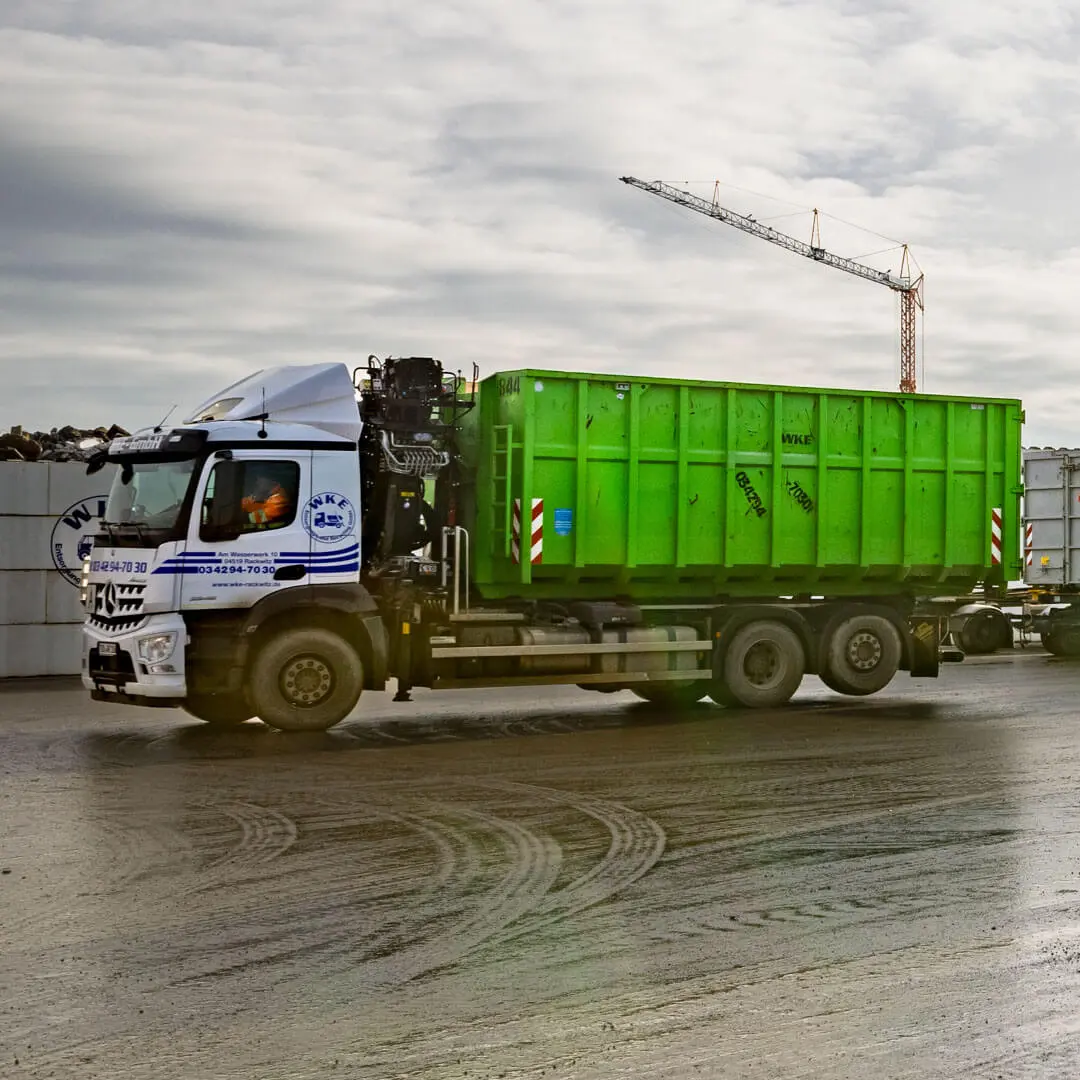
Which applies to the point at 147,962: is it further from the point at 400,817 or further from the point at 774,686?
the point at 774,686

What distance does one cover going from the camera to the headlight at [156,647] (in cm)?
1340

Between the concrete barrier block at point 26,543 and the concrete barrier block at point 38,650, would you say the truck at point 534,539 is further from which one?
the concrete barrier block at point 38,650

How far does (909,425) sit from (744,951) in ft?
38.5

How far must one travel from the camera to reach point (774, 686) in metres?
16.7

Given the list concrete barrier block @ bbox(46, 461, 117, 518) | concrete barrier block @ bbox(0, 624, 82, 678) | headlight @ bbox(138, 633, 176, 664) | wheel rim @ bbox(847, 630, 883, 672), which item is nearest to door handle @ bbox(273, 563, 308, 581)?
headlight @ bbox(138, 633, 176, 664)

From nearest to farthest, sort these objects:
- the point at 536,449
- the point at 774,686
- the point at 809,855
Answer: the point at 809,855, the point at 536,449, the point at 774,686

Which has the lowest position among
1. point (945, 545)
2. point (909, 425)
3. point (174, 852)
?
point (174, 852)

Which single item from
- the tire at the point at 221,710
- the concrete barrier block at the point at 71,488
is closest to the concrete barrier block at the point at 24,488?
the concrete barrier block at the point at 71,488

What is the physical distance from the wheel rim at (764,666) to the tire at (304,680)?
15.3 ft

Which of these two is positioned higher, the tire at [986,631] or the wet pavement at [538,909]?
the tire at [986,631]

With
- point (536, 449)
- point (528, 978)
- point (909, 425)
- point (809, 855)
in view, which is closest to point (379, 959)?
point (528, 978)

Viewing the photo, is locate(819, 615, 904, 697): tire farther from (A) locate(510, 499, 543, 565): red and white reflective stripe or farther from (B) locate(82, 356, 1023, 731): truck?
(A) locate(510, 499, 543, 565): red and white reflective stripe

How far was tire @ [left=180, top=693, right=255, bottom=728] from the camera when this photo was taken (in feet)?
47.6

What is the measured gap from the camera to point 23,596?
20.2 metres
